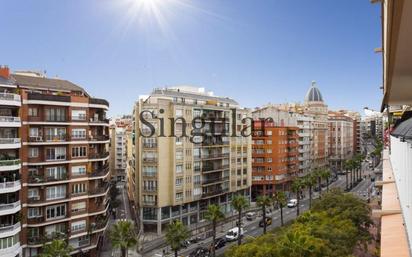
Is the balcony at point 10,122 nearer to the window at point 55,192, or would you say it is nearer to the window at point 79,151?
the window at point 79,151

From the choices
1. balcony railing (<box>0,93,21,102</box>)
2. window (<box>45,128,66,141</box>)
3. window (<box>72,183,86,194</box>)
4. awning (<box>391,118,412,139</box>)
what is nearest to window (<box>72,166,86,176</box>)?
window (<box>72,183,86,194</box>)

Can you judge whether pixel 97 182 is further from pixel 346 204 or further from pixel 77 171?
pixel 346 204

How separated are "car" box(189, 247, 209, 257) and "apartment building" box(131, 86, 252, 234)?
12.0 m

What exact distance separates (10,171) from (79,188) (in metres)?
9.93

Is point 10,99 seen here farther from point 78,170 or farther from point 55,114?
point 78,170

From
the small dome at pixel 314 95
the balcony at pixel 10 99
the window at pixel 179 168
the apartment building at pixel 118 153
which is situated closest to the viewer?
the balcony at pixel 10 99

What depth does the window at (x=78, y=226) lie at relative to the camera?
47.0 meters

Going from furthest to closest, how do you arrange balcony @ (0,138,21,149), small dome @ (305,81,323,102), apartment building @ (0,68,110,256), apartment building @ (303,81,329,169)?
small dome @ (305,81,323,102)
apartment building @ (303,81,329,169)
apartment building @ (0,68,110,256)
balcony @ (0,138,21,149)

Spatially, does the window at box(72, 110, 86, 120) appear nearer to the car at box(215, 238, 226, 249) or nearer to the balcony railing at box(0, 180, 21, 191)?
the balcony railing at box(0, 180, 21, 191)

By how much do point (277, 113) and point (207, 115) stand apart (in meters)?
43.0

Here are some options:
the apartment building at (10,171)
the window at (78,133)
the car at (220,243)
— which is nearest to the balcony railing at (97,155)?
the window at (78,133)

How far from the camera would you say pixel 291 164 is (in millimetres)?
104688

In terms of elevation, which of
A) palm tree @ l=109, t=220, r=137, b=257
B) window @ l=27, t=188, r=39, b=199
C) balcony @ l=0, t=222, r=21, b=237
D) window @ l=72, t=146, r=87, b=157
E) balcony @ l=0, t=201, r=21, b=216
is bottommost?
palm tree @ l=109, t=220, r=137, b=257

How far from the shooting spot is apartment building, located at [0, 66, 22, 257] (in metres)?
38.2
